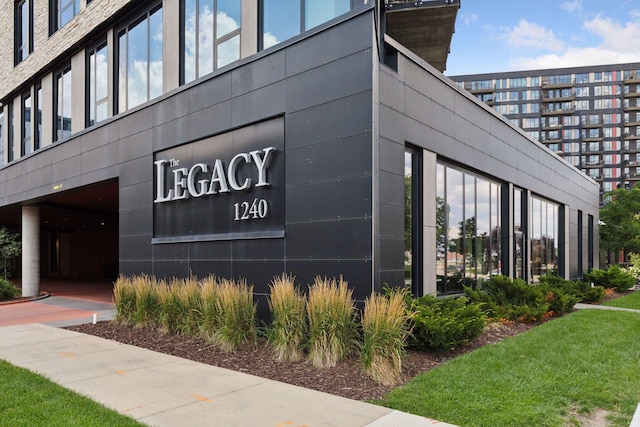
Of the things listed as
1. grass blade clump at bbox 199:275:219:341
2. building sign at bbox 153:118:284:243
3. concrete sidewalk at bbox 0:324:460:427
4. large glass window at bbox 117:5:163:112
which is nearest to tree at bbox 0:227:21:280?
large glass window at bbox 117:5:163:112

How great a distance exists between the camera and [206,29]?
43.4 ft

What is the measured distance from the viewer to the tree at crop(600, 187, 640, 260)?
35750 millimetres

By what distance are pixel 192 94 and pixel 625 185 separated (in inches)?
4380

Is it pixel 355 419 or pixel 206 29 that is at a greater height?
pixel 206 29

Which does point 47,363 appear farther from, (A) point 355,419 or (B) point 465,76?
(B) point 465,76

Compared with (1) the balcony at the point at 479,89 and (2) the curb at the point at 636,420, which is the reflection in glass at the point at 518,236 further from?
(1) the balcony at the point at 479,89

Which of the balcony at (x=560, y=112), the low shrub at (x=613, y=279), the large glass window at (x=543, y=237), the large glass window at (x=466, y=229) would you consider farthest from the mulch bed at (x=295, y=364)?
the balcony at (x=560, y=112)

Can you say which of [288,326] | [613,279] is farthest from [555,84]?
[288,326]

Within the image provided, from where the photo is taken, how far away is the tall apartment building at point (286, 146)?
9.29 metres

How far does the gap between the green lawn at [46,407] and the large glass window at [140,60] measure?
9.99 metres

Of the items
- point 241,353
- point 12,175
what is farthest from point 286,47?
point 12,175

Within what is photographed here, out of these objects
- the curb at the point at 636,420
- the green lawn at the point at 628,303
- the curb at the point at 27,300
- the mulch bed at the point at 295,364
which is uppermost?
the curb at the point at 636,420

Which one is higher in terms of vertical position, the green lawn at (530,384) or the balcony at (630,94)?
the balcony at (630,94)

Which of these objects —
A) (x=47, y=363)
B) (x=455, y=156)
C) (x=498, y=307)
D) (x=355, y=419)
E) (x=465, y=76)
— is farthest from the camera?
(x=465, y=76)
